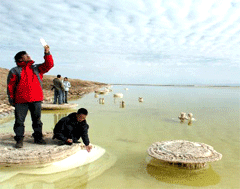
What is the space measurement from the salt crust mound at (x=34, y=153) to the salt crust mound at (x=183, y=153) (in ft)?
4.90

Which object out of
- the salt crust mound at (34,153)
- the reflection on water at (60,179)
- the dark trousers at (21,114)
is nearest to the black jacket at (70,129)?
the salt crust mound at (34,153)

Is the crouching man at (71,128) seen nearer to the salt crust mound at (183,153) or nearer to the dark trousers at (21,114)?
the dark trousers at (21,114)

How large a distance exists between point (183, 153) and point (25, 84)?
9.82 feet

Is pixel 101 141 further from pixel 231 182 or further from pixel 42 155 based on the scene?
pixel 231 182

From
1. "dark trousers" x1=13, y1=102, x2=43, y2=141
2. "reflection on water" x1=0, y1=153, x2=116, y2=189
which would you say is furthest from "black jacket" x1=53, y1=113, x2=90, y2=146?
"reflection on water" x1=0, y1=153, x2=116, y2=189

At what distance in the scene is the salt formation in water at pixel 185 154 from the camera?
396 cm

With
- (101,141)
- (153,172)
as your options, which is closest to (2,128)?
(101,141)

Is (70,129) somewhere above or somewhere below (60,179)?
above

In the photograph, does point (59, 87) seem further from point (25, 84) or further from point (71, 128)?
point (25, 84)

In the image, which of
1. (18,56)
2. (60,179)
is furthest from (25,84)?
(60,179)

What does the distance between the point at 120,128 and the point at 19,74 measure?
414 centimetres

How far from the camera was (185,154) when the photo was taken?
4094 millimetres

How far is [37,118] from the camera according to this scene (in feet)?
15.5

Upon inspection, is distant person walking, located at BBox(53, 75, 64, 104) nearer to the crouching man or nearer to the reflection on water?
the crouching man
